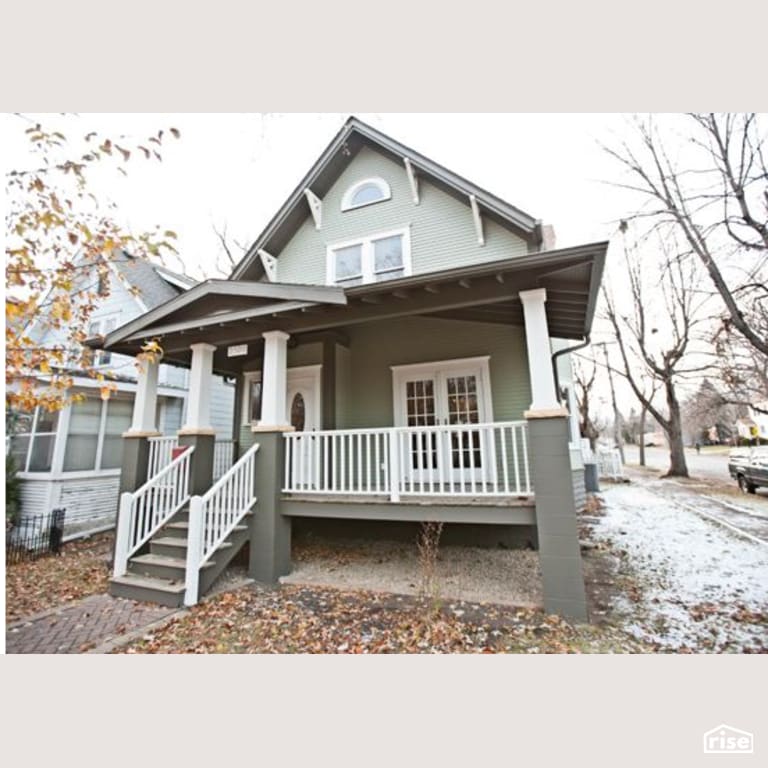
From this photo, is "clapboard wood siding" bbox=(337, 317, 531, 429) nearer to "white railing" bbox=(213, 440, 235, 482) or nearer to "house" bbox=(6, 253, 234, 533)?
"white railing" bbox=(213, 440, 235, 482)

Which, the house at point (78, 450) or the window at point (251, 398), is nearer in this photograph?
the house at point (78, 450)

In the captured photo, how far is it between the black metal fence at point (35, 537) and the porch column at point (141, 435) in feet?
8.33

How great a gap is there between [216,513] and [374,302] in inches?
143

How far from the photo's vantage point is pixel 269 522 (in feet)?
18.3

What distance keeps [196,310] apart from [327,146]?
16.5 feet

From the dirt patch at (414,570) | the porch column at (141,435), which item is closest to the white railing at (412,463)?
the dirt patch at (414,570)

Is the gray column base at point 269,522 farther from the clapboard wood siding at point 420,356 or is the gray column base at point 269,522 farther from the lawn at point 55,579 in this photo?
the lawn at point 55,579

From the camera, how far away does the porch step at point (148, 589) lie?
4.65 meters

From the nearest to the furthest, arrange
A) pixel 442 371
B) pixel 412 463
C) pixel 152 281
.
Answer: pixel 412 463 < pixel 442 371 < pixel 152 281

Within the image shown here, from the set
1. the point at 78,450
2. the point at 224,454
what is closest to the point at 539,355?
the point at 224,454

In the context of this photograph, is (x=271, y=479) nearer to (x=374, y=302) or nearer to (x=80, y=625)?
(x=80, y=625)
